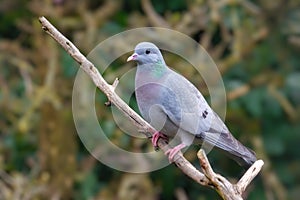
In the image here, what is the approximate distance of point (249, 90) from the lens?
4.38 m

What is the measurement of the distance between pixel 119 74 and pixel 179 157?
1885 mm

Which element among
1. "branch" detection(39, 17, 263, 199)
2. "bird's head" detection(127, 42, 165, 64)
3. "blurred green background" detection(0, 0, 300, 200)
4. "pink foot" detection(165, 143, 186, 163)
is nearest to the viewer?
"branch" detection(39, 17, 263, 199)

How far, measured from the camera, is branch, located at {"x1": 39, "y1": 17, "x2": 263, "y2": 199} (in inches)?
79.4

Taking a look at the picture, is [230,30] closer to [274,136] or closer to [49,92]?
[274,136]

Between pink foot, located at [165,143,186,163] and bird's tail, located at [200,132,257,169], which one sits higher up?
pink foot, located at [165,143,186,163]

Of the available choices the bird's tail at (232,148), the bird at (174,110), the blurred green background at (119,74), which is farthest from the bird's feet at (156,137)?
the blurred green background at (119,74)

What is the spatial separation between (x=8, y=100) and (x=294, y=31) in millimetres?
1589

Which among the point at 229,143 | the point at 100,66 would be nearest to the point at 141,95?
the point at 229,143

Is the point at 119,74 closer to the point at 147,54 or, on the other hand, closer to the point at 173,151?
the point at 147,54

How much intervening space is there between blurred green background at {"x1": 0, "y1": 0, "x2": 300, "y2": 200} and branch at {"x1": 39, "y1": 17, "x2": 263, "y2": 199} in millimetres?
1770

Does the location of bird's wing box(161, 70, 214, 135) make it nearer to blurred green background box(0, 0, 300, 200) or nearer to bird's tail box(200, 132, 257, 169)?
bird's tail box(200, 132, 257, 169)

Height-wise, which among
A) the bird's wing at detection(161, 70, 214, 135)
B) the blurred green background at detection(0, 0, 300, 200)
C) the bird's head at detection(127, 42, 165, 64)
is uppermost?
the bird's head at detection(127, 42, 165, 64)

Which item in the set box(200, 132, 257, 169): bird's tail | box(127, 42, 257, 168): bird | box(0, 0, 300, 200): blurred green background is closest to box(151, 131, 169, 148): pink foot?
box(127, 42, 257, 168): bird

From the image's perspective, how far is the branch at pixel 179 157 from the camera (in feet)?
6.62
